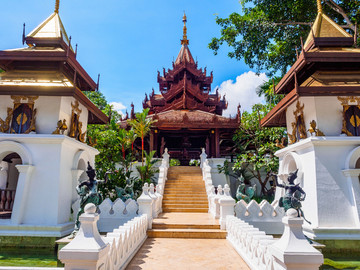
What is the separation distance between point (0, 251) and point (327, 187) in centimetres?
1060

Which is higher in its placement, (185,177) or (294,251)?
(185,177)

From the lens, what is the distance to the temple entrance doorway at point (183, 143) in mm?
20844

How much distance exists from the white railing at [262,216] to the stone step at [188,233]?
1.32m

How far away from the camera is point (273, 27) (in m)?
15.2

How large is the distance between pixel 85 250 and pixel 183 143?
726 inches

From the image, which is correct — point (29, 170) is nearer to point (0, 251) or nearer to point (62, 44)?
point (0, 251)

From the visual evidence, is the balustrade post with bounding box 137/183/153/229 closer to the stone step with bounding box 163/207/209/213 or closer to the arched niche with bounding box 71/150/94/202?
the arched niche with bounding box 71/150/94/202

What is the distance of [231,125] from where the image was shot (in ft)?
60.4

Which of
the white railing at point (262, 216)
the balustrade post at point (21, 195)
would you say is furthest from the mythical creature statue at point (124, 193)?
the white railing at point (262, 216)

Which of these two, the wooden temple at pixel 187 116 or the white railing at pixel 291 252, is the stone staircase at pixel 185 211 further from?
the white railing at pixel 291 252

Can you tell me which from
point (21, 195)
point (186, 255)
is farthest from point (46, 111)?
point (186, 255)

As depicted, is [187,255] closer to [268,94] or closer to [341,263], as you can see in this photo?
[341,263]

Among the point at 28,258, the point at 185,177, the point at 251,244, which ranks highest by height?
the point at 185,177

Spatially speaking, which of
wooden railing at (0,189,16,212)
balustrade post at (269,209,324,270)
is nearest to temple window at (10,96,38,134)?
wooden railing at (0,189,16,212)
